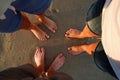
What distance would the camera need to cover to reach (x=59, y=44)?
182 cm

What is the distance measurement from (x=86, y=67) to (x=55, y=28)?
12.5 inches

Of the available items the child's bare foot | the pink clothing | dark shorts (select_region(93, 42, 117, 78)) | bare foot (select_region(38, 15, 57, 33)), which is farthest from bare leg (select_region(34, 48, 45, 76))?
the pink clothing

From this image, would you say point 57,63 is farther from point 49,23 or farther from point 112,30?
point 112,30

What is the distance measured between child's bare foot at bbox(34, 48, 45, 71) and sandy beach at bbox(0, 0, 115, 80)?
0.03 meters

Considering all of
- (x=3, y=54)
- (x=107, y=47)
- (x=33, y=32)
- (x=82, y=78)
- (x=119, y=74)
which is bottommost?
(x=82, y=78)

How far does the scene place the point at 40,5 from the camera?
60.2 inches

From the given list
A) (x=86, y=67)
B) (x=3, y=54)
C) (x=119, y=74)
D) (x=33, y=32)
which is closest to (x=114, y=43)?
(x=119, y=74)

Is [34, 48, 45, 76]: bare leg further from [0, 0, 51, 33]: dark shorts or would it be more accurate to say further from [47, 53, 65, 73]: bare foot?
[0, 0, 51, 33]: dark shorts

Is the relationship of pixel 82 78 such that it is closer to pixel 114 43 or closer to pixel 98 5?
pixel 98 5

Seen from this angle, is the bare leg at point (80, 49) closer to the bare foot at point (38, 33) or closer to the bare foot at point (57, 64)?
the bare foot at point (57, 64)

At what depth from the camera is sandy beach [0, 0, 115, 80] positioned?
177cm

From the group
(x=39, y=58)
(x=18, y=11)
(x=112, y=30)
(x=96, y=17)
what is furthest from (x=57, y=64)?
(x=112, y=30)

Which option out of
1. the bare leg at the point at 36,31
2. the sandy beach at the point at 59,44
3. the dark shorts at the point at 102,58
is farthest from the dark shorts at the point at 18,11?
the dark shorts at the point at 102,58

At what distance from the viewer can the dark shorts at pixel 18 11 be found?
1449mm
